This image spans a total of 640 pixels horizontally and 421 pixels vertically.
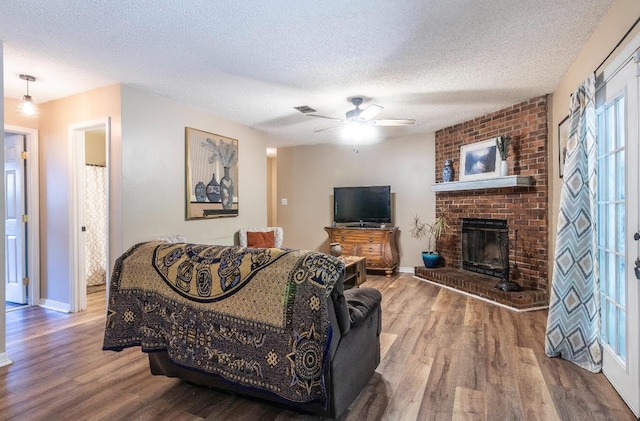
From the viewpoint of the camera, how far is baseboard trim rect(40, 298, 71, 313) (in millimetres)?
3860

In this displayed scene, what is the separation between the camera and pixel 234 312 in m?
1.83

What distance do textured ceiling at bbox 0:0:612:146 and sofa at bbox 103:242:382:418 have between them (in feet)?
4.97

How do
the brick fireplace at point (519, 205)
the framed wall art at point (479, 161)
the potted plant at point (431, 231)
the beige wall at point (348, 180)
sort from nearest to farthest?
1. the brick fireplace at point (519, 205)
2. the framed wall art at point (479, 161)
3. the potted plant at point (431, 231)
4. the beige wall at point (348, 180)

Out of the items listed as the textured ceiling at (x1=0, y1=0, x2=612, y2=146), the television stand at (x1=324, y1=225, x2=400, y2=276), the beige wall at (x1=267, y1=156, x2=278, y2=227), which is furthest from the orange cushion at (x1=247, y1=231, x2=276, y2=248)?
the beige wall at (x1=267, y1=156, x2=278, y2=227)

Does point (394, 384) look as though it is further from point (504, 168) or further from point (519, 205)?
point (504, 168)

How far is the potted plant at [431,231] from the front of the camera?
17.7 ft

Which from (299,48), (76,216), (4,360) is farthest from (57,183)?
(299,48)

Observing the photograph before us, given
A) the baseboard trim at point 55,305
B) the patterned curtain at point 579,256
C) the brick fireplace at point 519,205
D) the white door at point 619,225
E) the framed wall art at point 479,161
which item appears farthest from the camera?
the framed wall art at point 479,161

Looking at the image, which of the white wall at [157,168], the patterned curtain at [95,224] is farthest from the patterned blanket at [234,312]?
the patterned curtain at [95,224]

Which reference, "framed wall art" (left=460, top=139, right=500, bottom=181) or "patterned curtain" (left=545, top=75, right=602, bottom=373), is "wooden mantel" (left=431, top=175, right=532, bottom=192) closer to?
"framed wall art" (left=460, top=139, right=500, bottom=181)

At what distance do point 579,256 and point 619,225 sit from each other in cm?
42

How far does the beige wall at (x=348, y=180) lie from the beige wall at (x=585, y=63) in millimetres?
2040

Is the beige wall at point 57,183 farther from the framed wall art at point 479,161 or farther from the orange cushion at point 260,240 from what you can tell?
the framed wall art at point 479,161

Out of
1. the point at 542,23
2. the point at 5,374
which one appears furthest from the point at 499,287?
the point at 5,374
